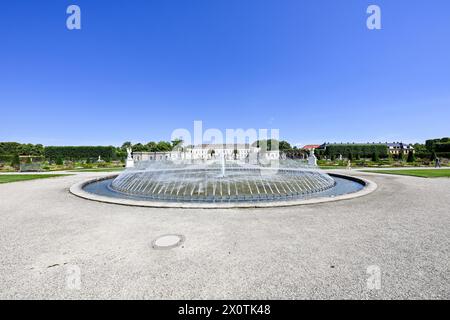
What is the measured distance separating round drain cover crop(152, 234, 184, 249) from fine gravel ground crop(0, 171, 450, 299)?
159mm

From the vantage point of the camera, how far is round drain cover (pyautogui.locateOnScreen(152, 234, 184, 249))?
16.9 ft

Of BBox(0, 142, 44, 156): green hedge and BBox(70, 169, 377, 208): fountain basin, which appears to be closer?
BBox(70, 169, 377, 208): fountain basin

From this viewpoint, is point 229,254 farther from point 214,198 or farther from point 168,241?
point 214,198

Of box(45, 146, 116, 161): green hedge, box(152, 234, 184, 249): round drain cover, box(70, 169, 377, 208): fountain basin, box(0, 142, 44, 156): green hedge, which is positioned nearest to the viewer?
box(152, 234, 184, 249): round drain cover

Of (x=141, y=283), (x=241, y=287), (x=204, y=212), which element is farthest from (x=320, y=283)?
(x=204, y=212)

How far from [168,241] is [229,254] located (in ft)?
5.43

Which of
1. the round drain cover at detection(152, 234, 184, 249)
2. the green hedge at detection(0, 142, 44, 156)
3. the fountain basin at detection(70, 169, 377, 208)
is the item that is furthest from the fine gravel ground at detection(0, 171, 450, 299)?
the green hedge at detection(0, 142, 44, 156)

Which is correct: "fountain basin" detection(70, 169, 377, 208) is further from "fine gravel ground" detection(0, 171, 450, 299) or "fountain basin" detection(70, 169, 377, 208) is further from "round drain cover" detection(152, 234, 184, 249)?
"round drain cover" detection(152, 234, 184, 249)

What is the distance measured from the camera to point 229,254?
4707 millimetres

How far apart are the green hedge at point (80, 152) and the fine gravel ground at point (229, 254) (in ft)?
210

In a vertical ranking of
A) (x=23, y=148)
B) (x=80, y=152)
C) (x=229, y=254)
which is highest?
(x=23, y=148)

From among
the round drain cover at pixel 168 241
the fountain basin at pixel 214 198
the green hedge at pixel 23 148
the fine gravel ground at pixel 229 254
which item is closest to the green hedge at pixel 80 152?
the green hedge at pixel 23 148

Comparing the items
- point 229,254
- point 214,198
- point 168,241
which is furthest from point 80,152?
point 229,254

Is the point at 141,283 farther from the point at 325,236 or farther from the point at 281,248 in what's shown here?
the point at 325,236
